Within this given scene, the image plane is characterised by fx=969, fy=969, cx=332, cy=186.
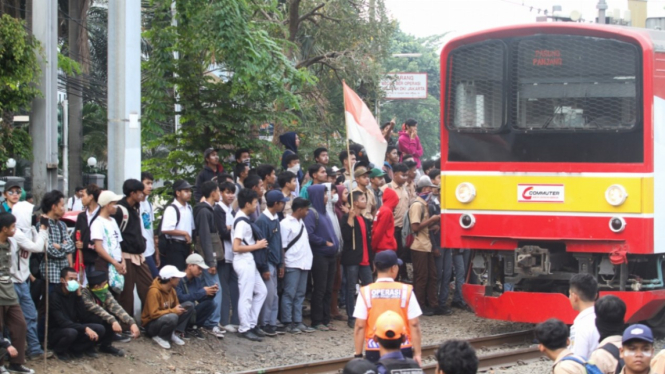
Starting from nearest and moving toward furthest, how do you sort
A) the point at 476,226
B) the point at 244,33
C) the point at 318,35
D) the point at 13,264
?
1. the point at 13,264
2. the point at 476,226
3. the point at 244,33
4. the point at 318,35

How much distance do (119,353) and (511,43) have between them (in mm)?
5509

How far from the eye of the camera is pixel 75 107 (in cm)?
2375

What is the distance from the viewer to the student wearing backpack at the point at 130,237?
9945 mm

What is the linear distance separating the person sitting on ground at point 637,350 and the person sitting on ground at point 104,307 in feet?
17.0

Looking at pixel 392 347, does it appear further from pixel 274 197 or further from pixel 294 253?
pixel 294 253

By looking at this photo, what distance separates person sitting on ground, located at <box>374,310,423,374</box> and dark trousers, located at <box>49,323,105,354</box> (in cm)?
428

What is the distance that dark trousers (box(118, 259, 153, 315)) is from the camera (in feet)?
32.6

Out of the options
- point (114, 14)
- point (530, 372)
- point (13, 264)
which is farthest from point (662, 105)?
point (13, 264)

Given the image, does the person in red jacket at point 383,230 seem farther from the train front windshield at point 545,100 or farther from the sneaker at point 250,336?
the sneaker at point 250,336

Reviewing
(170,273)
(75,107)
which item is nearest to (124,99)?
(170,273)

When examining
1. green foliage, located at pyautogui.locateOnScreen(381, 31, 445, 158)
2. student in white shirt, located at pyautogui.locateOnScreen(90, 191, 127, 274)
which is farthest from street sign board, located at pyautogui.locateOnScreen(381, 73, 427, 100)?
student in white shirt, located at pyautogui.locateOnScreen(90, 191, 127, 274)

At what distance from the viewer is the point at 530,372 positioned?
32.2 ft

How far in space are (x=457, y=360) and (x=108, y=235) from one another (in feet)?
18.0

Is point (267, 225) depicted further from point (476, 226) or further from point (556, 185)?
point (556, 185)
